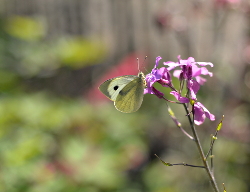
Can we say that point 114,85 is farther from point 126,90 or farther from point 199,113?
point 199,113

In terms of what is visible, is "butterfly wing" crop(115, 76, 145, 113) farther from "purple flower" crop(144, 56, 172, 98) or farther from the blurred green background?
the blurred green background

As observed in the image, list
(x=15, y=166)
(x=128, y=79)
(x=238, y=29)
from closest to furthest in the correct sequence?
(x=128, y=79) < (x=15, y=166) < (x=238, y=29)

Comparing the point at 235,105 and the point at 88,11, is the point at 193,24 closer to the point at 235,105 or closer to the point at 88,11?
the point at 235,105

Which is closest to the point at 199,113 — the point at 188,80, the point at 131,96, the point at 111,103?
the point at 188,80

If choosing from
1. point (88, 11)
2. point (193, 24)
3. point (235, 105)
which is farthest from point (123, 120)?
point (88, 11)

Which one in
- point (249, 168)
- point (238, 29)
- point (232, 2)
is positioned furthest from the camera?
point (238, 29)

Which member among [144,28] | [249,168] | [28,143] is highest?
[144,28]

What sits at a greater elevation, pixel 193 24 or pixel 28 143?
pixel 193 24
